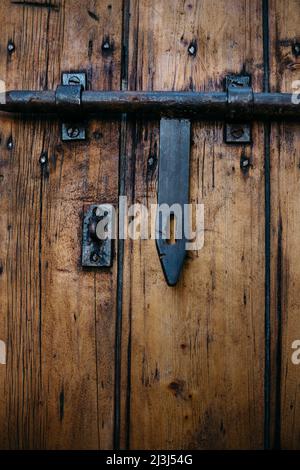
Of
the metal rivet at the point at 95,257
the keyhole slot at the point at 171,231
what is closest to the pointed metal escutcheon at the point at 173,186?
the keyhole slot at the point at 171,231

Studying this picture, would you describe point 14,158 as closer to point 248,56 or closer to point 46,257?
point 46,257

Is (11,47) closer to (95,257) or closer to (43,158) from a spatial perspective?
(43,158)

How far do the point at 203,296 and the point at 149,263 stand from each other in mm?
110

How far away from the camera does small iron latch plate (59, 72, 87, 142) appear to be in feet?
2.91

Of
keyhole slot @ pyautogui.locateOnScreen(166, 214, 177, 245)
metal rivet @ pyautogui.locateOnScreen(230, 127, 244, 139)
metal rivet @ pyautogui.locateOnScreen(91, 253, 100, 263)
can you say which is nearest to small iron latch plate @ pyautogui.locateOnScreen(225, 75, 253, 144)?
metal rivet @ pyautogui.locateOnScreen(230, 127, 244, 139)

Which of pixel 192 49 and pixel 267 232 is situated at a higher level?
pixel 192 49

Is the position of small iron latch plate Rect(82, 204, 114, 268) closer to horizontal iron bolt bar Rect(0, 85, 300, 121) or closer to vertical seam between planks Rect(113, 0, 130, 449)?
vertical seam between planks Rect(113, 0, 130, 449)

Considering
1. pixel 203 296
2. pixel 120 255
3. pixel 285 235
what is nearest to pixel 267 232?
pixel 285 235

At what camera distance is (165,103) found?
844mm

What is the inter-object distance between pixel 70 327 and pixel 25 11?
0.60 m

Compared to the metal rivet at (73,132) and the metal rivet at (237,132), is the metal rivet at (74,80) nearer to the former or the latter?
the metal rivet at (73,132)

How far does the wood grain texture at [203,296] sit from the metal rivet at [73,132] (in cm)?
10

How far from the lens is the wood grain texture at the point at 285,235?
32.7 inches

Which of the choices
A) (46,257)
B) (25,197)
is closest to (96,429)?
(46,257)
